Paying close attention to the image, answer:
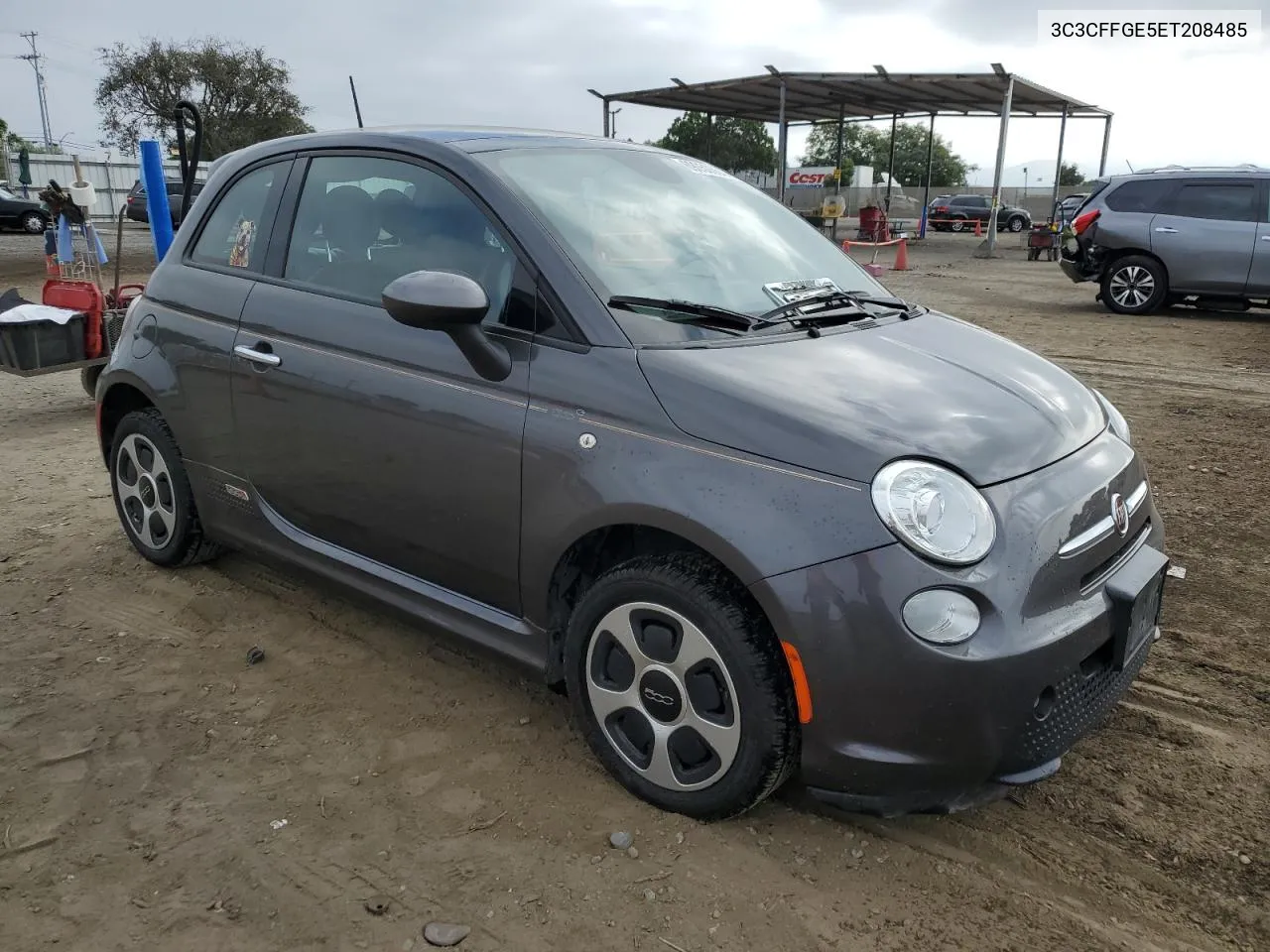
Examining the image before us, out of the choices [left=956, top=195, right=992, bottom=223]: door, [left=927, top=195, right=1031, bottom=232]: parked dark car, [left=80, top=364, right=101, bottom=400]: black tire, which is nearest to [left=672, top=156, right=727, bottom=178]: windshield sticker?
[left=80, top=364, right=101, bottom=400]: black tire

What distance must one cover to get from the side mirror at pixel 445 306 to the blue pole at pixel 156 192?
6.31 metres

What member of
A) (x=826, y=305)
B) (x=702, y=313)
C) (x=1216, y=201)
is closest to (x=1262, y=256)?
(x=1216, y=201)

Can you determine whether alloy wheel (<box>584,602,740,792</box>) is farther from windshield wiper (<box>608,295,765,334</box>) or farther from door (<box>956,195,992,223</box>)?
door (<box>956,195,992,223</box>)

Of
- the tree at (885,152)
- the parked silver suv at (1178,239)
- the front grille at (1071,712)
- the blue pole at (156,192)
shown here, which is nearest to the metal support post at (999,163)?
the parked silver suv at (1178,239)

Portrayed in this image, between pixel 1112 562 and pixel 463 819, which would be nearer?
pixel 1112 562

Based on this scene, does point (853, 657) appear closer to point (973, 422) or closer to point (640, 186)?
point (973, 422)

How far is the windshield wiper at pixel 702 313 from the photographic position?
2.64m

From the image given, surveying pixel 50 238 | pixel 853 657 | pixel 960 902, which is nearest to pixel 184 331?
pixel 853 657

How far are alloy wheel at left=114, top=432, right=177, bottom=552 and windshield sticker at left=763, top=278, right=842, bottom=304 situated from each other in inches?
98.5

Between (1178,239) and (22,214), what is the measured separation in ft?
91.1

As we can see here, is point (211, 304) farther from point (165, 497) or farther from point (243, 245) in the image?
point (165, 497)

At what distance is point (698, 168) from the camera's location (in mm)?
3590

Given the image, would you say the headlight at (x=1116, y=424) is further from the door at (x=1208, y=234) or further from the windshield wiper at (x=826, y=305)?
the door at (x=1208, y=234)

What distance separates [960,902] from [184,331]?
3193mm
